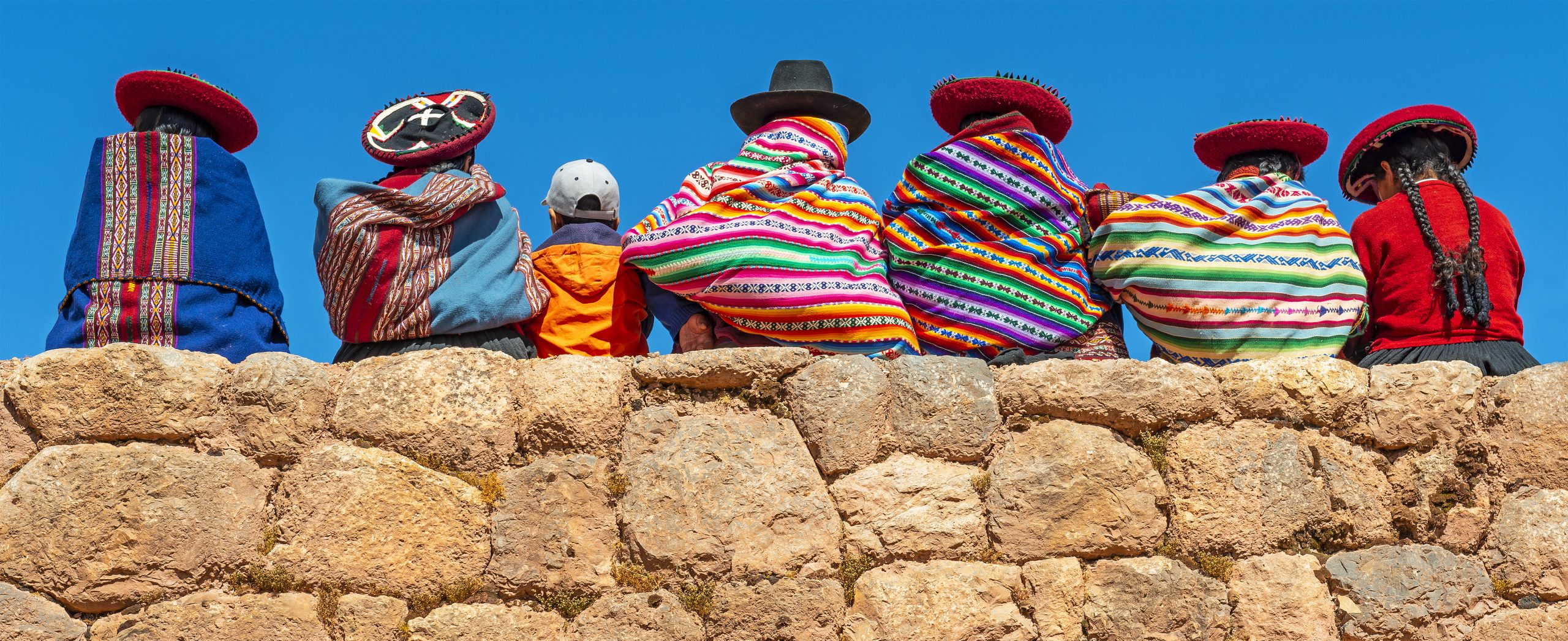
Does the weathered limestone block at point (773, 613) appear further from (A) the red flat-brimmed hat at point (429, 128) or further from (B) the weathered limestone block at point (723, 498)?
(A) the red flat-brimmed hat at point (429, 128)

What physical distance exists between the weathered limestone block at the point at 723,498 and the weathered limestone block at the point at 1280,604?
1040 millimetres

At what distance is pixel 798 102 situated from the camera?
4961 millimetres

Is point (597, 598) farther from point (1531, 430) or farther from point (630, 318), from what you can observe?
→ point (1531, 430)

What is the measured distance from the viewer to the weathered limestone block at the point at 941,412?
3889mm

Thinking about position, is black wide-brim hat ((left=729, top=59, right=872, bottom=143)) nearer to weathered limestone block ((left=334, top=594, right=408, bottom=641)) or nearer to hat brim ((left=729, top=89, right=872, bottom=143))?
hat brim ((left=729, top=89, right=872, bottom=143))

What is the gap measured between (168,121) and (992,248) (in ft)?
8.54

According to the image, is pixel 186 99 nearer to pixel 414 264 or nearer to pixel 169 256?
pixel 169 256

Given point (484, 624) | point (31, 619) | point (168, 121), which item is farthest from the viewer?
point (168, 121)

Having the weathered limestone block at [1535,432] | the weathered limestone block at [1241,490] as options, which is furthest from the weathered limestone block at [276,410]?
the weathered limestone block at [1535,432]

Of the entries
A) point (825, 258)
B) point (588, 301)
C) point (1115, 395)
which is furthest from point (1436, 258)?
point (588, 301)

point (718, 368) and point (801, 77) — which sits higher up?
point (801, 77)

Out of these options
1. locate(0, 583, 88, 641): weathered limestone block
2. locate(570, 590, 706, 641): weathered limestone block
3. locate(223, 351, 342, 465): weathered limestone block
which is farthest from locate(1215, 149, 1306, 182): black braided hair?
locate(0, 583, 88, 641): weathered limestone block

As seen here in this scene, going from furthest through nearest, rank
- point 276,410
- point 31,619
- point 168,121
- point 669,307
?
point 168,121, point 669,307, point 276,410, point 31,619

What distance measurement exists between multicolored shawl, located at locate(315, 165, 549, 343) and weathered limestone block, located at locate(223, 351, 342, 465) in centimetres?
51
